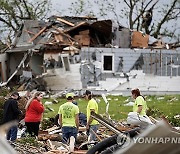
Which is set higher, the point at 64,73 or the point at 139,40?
the point at 139,40

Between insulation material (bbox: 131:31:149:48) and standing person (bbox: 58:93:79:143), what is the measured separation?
2267 cm

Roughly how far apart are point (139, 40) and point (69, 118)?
23450 mm

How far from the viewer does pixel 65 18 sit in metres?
36.4

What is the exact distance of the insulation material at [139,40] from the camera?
3400cm

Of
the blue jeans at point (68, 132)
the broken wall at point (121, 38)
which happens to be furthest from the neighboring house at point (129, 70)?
the blue jeans at point (68, 132)

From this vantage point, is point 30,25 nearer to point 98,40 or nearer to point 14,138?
point 98,40

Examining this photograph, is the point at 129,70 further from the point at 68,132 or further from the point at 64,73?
the point at 68,132

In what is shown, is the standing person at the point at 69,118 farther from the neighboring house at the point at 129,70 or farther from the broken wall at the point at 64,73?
the neighboring house at the point at 129,70

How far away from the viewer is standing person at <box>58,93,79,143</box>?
11.5m

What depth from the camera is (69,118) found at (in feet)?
37.5

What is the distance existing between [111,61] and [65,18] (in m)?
5.72

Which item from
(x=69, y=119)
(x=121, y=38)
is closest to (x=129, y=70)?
(x=121, y=38)

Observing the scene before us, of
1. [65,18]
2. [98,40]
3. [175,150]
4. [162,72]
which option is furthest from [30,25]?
[175,150]

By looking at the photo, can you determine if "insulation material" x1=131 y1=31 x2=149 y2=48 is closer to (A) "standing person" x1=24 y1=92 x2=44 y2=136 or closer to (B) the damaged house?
(B) the damaged house
